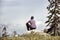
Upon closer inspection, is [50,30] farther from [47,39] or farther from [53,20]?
[47,39]

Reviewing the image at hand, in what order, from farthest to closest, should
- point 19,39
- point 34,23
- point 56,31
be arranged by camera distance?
point 56,31 < point 34,23 < point 19,39

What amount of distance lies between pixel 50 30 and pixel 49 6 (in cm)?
405

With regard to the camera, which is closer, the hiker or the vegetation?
the hiker

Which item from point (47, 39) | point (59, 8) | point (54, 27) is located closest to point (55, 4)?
point (59, 8)

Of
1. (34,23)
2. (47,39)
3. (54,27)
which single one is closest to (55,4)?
(54,27)

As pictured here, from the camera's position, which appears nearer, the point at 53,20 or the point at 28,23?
the point at 28,23

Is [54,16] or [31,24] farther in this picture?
[54,16]

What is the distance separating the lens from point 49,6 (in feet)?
146

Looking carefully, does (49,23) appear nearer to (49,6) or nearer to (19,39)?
(49,6)

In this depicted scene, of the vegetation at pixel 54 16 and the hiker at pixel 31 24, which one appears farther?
the vegetation at pixel 54 16

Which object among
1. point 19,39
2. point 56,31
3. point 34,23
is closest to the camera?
point 19,39

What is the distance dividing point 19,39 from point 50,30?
3239 cm

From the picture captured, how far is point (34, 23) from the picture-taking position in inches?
774

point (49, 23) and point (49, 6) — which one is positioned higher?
point (49, 6)
